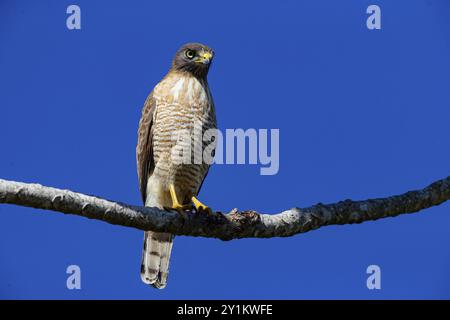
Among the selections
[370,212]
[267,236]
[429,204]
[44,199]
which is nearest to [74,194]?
[44,199]

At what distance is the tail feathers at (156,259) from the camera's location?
23.7ft

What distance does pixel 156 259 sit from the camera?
7273 millimetres

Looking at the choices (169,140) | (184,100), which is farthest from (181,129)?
(184,100)

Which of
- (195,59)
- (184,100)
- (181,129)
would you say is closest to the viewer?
(181,129)

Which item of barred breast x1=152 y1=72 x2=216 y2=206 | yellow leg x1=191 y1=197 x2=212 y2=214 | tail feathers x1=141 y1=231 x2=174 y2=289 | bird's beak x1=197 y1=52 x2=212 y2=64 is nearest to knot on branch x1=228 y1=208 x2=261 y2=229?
yellow leg x1=191 y1=197 x2=212 y2=214

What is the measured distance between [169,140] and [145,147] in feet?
1.21

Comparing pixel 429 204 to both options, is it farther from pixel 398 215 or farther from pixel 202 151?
pixel 202 151

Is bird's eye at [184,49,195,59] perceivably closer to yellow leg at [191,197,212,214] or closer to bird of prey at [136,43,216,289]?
bird of prey at [136,43,216,289]

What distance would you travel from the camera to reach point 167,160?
273 inches

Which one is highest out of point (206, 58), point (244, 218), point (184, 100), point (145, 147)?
point (206, 58)

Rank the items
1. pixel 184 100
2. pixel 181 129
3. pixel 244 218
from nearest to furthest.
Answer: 1. pixel 244 218
2. pixel 181 129
3. pixel 184 100

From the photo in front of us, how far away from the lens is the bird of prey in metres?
6.92

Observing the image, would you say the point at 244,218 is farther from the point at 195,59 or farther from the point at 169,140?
the point at 195,59

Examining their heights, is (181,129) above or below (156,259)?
above
